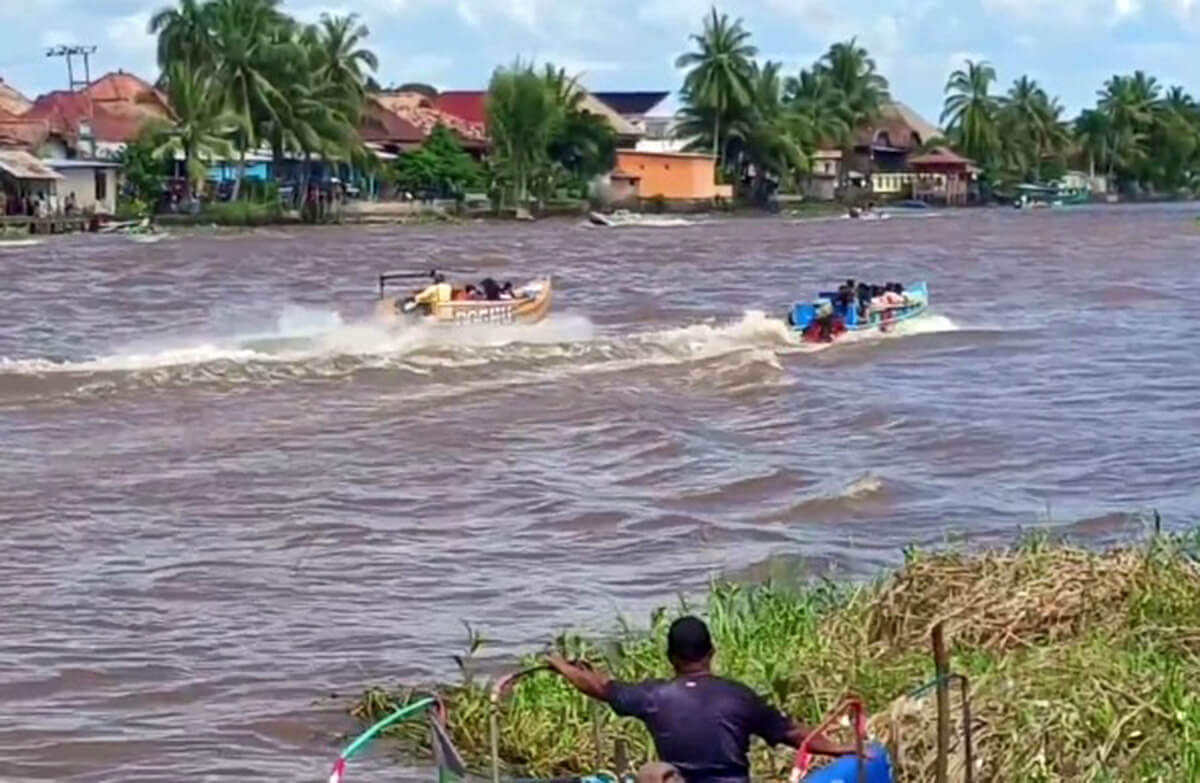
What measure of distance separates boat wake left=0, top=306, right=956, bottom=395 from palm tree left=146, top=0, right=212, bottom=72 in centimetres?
5140

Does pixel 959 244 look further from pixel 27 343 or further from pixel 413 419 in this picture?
pixel 413 419

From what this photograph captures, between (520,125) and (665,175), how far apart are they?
896 centimetres

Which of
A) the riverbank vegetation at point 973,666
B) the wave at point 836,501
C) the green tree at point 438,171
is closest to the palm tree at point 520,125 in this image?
the green tree at point 438,171

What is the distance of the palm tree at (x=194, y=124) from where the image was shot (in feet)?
266

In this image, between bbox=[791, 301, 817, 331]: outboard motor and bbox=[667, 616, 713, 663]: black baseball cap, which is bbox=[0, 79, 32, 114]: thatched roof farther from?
bbox=[667, 616, 713, 663]: black baseball cap

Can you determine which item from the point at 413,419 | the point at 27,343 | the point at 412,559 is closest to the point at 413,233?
the point at 27,343

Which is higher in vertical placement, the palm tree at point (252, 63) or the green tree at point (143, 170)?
the palm tree at point (252, 63)

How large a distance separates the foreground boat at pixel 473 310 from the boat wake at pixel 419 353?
145mm

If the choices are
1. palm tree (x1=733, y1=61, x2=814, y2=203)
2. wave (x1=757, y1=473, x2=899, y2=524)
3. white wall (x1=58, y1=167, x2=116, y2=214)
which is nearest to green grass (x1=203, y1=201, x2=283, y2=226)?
white wall (x1=58, y1=167, x2=116, y2=214)

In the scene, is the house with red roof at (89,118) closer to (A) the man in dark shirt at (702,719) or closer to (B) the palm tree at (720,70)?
(B) the palm tree at (720,70)

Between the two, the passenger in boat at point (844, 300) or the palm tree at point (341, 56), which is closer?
the passenger in boat at point (844, 300)

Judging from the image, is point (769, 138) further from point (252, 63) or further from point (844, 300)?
point (844, 300)

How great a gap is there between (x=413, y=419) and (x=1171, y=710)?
1707 cm

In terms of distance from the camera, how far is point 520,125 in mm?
95000
